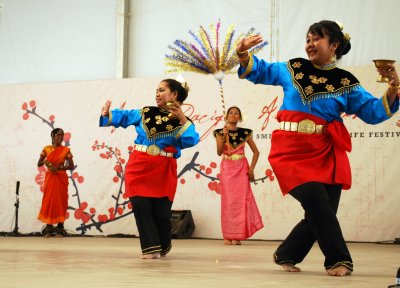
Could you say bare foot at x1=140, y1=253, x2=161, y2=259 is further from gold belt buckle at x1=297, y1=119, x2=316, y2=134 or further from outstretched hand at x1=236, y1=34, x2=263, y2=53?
outstretched hand at x1=236, y1=34, x2=263, y2=53

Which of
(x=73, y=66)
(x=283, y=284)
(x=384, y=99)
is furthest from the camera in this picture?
(x=73, y=66)

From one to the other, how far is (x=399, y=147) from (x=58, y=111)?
187 inches

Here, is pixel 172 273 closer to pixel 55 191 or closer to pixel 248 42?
pixel 248 42

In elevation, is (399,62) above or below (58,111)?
above

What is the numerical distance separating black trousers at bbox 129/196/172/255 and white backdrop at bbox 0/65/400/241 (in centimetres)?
400

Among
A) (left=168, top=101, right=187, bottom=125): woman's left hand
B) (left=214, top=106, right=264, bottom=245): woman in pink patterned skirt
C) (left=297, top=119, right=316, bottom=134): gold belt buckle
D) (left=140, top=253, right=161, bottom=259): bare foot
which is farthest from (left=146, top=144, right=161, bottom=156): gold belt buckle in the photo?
(left=214, top=106, right=264, bottom=245): woman in pink patterned skirt

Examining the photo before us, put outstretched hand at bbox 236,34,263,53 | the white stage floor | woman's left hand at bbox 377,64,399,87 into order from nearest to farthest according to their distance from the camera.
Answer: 1. the white stage floor
2. woman's left hand at bbox 377,64,399,87
3. outstretched hand at bbox 236,34,263,53

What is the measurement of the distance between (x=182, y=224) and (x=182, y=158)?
0.91 m

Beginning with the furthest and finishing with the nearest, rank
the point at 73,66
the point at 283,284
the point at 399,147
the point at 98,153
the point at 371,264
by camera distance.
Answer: the point at 73,66
the point at 98,153
the point at 399,147
the point at 371,264
the point at 283,284

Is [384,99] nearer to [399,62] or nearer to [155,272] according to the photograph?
[155,272]

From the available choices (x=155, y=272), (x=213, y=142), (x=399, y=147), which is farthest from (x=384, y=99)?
(x=213, y=142)

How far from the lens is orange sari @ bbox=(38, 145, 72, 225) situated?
32.3ft

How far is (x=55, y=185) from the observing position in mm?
9953

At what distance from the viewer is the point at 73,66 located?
11.2m
